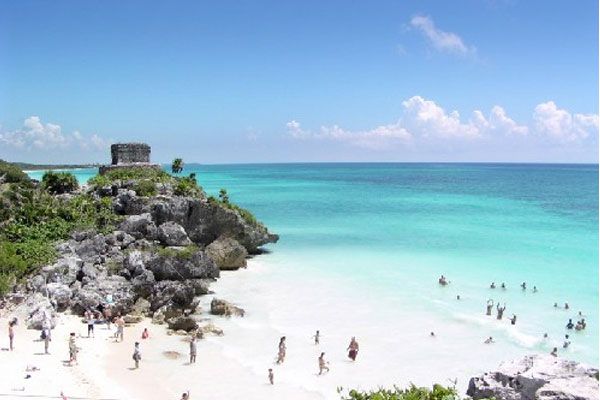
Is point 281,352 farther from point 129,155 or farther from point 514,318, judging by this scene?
point 129,155

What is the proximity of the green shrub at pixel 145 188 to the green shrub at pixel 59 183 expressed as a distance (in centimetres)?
492

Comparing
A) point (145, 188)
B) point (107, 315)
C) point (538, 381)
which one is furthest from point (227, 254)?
point (538, 381)

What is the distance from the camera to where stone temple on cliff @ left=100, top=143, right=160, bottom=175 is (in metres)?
42.8

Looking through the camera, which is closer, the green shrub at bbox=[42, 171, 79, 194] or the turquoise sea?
the turquoise sea

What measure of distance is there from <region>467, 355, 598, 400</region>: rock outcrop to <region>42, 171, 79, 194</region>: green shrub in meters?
31.8

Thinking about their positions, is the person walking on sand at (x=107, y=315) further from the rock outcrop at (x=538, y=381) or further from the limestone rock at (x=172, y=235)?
the rock outcrop at (x=538, y=381)

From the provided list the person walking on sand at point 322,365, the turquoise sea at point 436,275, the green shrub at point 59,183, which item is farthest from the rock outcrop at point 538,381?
the green shrub at point 59,183

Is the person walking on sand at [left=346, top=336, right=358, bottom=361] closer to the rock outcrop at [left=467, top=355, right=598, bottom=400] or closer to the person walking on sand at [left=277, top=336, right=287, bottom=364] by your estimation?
the person walking on sand at [left=277, top=336, right=287, bottom=364]

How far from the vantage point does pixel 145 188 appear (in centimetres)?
3466

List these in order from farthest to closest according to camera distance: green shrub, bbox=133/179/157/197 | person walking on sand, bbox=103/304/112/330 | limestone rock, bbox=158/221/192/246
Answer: green shrub, bbox=133/179/157/197
limestone rock, bbox=158/221/192/246
person walking on sand, bbox=103/304/112/330

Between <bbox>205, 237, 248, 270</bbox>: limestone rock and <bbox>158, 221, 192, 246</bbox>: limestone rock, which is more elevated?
<bbox>158, 221, 192, 246</bbox>: limestone rock

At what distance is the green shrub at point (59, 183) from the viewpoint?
36.6 m

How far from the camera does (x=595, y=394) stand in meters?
9.61

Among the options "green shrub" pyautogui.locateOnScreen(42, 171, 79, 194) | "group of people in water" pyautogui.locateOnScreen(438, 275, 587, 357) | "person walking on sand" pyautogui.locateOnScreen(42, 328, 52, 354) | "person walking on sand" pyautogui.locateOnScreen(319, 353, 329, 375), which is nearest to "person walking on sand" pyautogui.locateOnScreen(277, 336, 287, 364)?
"person walking on sand" pyautogui.locateOnScreen(319, 353, 329, 375)
